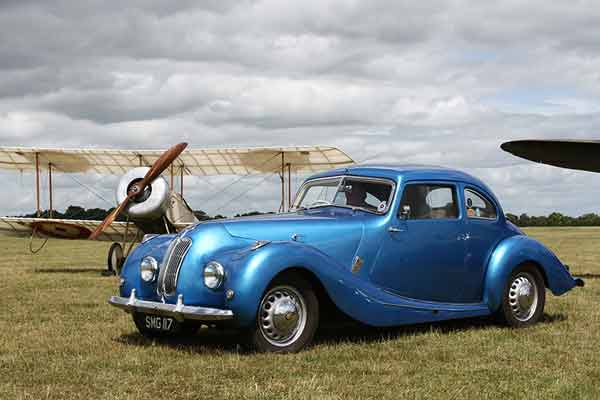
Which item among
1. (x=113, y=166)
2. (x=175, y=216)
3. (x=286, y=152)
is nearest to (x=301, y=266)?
(x=175, y=216)

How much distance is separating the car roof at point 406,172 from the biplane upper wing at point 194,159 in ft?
36.9

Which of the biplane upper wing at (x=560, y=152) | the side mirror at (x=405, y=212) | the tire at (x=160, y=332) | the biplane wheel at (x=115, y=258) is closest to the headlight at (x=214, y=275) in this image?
the tire at (x=160, y=332)

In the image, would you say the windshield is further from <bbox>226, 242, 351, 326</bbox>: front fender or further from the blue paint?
<bbox>226, 242, 351, 326</bbox>: front fender

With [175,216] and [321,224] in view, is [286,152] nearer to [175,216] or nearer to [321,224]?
[175,216]

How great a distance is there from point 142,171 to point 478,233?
10.3 m

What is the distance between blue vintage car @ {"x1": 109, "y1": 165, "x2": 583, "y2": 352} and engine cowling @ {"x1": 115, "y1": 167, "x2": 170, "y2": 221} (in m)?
8.75

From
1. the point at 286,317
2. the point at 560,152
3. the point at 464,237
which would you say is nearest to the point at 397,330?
the point at 464,237

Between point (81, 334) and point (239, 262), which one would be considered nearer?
point (239, 262)

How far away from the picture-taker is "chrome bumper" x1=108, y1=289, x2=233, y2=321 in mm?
5703

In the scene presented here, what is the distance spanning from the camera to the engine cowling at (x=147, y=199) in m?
15.9

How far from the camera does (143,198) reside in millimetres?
16078

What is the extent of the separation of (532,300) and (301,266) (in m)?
3.03

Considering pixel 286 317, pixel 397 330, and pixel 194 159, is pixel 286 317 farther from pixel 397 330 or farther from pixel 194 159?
pixel 194 159

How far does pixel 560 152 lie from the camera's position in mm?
15141
